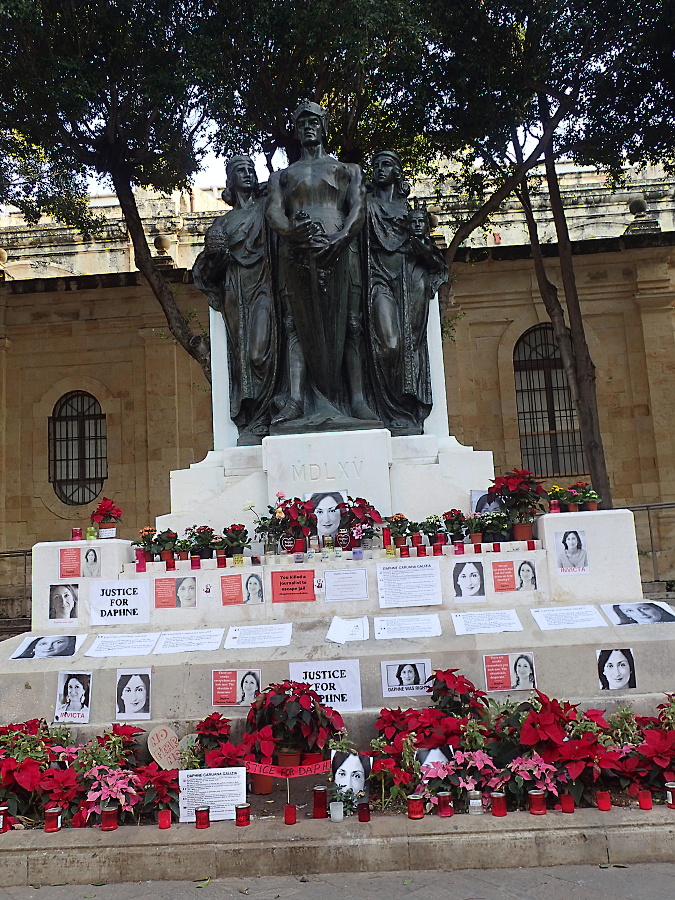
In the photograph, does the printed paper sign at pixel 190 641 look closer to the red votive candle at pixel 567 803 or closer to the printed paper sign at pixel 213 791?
the printed paper sign at pixel 213 791

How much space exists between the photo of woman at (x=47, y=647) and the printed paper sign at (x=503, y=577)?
255 cm

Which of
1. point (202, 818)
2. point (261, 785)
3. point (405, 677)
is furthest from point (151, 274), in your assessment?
point (202, 818)

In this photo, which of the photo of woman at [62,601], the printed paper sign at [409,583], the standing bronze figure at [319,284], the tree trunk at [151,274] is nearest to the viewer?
the printed paper sign at [409,583]

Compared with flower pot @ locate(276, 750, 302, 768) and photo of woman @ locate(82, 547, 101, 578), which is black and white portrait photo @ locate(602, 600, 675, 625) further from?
photo of woman @ locate(82, 547, 101, 578)

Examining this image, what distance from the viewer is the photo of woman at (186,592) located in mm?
5836

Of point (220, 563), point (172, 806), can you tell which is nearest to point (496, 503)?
point (220, 563)

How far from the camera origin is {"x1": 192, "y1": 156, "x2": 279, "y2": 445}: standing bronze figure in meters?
7.43

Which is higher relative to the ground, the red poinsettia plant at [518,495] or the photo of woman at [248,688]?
the red poinsettia plant at [518,495]

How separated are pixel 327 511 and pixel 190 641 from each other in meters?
1.44

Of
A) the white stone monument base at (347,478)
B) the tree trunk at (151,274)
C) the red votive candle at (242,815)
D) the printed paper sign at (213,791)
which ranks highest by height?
the tree trunk at (151,274)

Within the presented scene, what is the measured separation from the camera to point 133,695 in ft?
16.8

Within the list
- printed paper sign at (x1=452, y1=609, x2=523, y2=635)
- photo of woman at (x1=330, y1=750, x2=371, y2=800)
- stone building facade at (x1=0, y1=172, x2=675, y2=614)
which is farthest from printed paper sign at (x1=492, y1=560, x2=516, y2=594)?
stone building facade at (x1=0, y1=172, x2=675, y2=614)

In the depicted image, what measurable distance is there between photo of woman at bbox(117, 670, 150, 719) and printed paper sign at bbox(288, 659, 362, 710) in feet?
2.64

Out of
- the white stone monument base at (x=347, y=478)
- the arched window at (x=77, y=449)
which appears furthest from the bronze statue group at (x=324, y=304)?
the arched window at (x=77, y=449)
